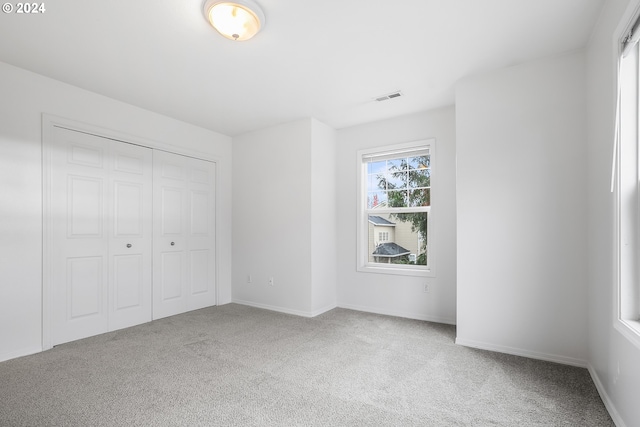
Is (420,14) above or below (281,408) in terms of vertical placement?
above

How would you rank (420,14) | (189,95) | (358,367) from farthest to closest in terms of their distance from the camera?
(189,95), (358,367), (420,14)

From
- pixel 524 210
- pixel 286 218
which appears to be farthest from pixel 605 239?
pixel 286 218

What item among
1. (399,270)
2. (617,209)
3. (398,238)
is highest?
(617,209)

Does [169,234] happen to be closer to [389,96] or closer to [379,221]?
[379,221]

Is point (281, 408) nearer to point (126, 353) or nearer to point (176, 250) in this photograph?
point (126, 353)

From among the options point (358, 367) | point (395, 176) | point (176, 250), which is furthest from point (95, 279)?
point (395, 176)

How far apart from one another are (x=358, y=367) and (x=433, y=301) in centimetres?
165

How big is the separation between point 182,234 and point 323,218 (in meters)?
1.90

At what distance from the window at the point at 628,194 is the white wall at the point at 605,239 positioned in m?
0.11

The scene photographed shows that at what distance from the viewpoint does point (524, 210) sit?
2.79 m

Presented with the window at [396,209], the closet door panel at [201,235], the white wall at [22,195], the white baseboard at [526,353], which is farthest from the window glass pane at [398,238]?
the white wall at [22,195]

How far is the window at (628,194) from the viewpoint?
6.01ft

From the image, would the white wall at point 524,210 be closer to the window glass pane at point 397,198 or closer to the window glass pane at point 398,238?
the window glass pane at point 398,238

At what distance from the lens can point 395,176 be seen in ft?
14.2
